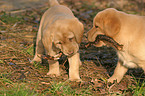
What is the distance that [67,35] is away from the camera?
12.5 feet

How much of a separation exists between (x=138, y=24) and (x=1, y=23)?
15.3 ft

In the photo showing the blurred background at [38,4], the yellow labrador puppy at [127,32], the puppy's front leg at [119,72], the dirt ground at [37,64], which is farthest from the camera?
the blurred background at [38,4]

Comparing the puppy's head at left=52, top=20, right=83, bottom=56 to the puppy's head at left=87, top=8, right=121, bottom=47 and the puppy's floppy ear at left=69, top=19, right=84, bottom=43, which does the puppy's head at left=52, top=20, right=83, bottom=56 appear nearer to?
the puppy's floppy ear at left=69, top=19, right=84, bottom=43

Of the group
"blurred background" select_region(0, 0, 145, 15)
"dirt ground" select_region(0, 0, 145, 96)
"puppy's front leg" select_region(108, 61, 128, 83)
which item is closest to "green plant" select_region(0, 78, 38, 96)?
"dirt ground" select_region(0, 0, 145, 96)

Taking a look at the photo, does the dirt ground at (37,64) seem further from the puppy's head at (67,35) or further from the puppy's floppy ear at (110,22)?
the puppy's floppy ear at (110,22)

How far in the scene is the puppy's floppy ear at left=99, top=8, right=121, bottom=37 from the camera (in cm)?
377

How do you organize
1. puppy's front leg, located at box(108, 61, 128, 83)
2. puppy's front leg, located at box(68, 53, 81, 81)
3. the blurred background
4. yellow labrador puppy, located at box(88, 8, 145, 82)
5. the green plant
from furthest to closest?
the blurred background, puppy's front leg, located at box(108, 61, 128, 83), puppy's front leg, located at box(68, 53, 81, 81), yellow labrador puppy, located at box(88, 8, 145, 82), the green plant

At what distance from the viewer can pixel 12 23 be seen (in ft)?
23.4

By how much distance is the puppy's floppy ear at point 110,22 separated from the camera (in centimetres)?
377

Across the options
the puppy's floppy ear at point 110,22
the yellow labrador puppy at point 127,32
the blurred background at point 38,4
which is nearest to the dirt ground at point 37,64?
the yellow labrador puppy at point 127,32

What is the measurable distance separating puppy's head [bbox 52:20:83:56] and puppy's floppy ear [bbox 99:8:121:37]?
44 centimetres

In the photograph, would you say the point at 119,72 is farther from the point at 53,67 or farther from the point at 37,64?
the point at 37,64

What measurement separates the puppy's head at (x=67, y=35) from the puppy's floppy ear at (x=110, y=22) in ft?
1.45

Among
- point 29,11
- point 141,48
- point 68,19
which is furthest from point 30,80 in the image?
point 29,11
